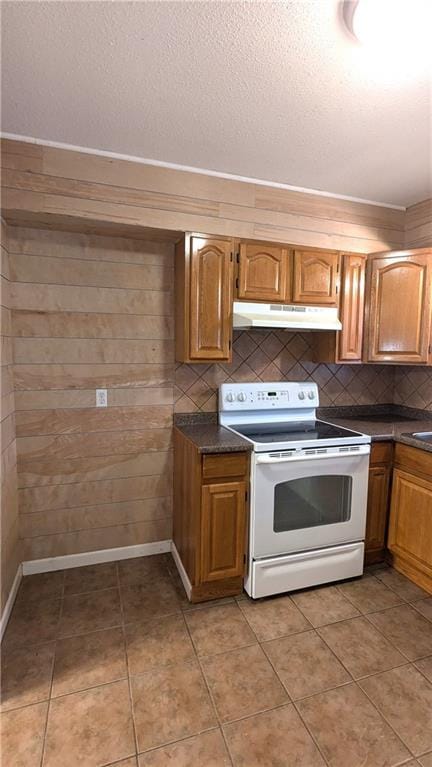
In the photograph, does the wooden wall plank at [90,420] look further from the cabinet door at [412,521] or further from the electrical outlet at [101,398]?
the cabinet door at [412,521]

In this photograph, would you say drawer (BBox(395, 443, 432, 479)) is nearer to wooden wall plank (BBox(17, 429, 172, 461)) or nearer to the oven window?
the oven window

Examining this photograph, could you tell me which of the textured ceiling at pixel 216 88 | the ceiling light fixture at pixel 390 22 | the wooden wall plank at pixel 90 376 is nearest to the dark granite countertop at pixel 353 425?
the wooden wall plank at pixel 90 376

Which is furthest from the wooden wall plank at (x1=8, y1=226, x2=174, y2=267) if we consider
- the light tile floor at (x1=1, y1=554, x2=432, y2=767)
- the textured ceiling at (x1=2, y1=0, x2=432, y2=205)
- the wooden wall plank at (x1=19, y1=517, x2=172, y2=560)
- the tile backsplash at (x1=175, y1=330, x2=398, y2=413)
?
the light tile floor at (x1=1, y1=554, x2=432, y2=767)

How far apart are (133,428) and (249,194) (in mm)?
1700

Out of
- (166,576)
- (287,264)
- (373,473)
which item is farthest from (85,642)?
(287,264)

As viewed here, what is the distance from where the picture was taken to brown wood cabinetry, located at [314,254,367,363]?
260cm

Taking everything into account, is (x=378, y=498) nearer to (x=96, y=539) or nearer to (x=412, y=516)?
(x=412, y=516)

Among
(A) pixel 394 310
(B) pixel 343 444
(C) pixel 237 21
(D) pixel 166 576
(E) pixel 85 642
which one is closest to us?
(C) pixel 237 21

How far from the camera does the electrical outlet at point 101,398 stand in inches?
95.5

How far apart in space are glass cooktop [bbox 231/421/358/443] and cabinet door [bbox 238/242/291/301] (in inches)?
33.2

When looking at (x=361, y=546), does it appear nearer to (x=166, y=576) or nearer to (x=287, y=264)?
(x=166, y=576)

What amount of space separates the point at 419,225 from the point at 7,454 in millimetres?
3129

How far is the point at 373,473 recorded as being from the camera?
241 cm

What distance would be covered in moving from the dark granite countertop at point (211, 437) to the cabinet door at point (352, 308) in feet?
3.28
